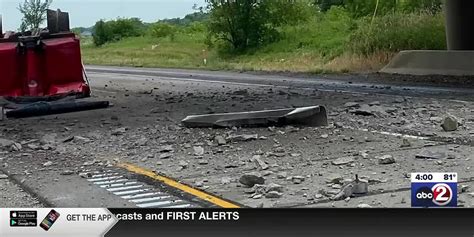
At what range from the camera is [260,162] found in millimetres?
4285

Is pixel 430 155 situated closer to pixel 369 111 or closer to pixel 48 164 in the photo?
pixel 369 111

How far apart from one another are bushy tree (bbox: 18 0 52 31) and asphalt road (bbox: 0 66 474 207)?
80 centimetres

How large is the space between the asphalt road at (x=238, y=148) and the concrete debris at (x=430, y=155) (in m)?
0.04

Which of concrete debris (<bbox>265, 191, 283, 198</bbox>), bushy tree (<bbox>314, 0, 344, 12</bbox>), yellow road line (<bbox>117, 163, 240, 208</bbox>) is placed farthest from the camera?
bushy tree (<bbox>314, 0, 344, 12</bbox>)

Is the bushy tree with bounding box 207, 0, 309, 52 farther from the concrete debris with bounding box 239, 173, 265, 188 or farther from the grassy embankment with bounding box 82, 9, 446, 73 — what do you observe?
the concrete debris with bounding box 239, 173, 265, 188

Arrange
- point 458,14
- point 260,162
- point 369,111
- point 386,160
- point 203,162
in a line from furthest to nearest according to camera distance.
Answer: point 458,14 → point 369,111 → point 203,162 → point 260,162 → point 386,160

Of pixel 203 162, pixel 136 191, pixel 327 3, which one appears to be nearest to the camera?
pixel 136 191

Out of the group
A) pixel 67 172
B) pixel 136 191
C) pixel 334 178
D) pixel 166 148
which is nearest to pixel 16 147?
pixel 67 172

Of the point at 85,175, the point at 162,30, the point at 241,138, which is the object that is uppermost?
the point at 162,30

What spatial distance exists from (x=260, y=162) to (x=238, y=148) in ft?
2.66

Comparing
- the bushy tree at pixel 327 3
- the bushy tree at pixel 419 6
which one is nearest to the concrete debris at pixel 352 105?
the bushy tree at pixel 327 3

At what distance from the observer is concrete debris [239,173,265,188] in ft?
12.6

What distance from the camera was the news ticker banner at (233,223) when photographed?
8.97 feet

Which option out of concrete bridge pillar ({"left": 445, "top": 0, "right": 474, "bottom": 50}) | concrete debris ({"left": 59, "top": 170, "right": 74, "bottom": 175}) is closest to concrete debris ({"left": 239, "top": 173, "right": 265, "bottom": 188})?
concrete debris ({"left": 59, "top": 170, "right": 74, "bottom": 175})
